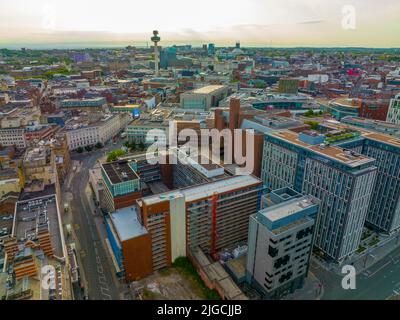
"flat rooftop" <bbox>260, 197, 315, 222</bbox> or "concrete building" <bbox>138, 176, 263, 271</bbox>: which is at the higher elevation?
"flat rooftop" <bbox>260, 197, 315, 222</bbox>

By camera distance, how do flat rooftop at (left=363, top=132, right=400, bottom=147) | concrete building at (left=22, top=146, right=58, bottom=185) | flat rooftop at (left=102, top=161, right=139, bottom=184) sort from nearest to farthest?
flat rooftop at (left=363, top=132, right=400, bottom=147) → flat rooftop at (left=102, top=161, right=139, bottom=184) → concrete building at (left=22, top=146, right=58, bottom=185)

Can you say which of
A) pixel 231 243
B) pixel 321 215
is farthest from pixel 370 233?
pixel 231 243

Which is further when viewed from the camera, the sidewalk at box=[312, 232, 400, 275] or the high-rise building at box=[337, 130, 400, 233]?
the high-rise building at box=[337, 130, 400, 233]

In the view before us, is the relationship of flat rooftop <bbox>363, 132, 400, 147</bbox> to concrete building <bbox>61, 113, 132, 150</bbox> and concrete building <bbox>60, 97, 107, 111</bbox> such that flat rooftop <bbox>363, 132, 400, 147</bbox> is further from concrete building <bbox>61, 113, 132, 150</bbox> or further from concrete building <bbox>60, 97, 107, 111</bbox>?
concrete building <bbox>60, 97, 107, 111</bbox>

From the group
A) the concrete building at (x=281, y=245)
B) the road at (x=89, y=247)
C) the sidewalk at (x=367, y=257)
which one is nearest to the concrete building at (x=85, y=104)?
the road at (x=89, y=247)

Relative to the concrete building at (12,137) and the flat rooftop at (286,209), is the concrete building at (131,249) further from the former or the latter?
the concrete building at (12,137)

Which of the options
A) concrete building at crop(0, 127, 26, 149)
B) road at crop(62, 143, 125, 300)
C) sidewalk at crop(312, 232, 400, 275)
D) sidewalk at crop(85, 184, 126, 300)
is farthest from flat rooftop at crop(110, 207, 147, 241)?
concrete building at crop(0, 127, 26, 149)
